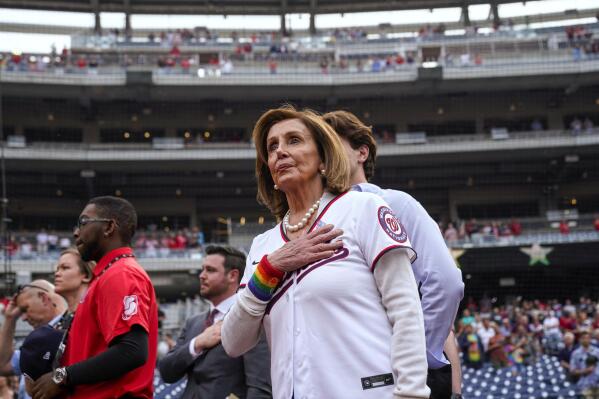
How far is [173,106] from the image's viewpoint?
35594 mm

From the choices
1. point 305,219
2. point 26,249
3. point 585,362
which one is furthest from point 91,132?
point 305,219

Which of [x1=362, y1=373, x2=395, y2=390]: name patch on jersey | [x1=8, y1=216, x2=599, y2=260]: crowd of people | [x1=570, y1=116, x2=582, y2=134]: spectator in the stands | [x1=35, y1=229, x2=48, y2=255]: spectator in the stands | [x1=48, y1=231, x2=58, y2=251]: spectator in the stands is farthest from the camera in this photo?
[x1=570, y1=116, x2=582, y2=134]: spectator in the stands

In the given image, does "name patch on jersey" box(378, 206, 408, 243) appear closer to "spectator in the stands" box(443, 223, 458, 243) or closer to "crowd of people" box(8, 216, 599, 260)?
"crowd of people" box(8, 216, 599, 260)

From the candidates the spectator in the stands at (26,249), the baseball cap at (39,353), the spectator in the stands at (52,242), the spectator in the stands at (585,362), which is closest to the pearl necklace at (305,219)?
the baseball cap at (39,353)

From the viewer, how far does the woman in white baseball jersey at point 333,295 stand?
2576mm

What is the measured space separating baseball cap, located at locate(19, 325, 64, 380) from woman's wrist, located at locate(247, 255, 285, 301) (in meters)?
1.25

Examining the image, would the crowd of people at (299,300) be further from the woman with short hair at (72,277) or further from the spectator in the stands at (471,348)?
the spectator in the stands at (471,348)

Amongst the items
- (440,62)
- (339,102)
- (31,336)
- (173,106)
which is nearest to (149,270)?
(173,106)

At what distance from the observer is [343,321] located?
8.67ft

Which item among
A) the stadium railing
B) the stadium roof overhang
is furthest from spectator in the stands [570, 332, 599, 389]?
the stadium roof overhang

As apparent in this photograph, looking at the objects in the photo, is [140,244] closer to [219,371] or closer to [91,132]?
[91,132]

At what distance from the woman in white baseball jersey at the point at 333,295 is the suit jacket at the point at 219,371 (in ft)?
4.81

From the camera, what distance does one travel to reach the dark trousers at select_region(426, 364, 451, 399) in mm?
3328

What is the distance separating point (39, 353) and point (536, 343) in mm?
14885
